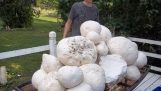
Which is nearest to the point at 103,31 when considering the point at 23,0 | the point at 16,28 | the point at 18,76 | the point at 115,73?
the point at 115,73

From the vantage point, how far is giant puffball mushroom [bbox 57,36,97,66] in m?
2.82

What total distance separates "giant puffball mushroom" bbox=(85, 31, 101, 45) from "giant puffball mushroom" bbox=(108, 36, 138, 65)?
0.82 feet

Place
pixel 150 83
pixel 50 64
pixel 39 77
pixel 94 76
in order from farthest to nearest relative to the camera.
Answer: pixel 150 83 → pixel 39 77 → pixel 50 64 → pixel 94 76

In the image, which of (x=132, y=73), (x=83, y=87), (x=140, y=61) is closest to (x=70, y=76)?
(x=83, y=87)

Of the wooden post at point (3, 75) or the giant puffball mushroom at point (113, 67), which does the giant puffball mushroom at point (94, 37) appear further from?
the wooden post at point (3, 75)

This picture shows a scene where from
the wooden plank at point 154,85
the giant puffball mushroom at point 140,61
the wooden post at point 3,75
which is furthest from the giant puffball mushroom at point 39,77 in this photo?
the wooden post at point 3,75

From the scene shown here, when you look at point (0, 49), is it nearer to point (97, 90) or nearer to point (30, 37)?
point (30, 37)

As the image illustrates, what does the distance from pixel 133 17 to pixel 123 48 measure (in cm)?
403

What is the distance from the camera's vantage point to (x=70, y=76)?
8.63 ft

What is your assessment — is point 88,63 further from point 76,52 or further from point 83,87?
point 83,87

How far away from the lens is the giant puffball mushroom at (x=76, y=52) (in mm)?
2824

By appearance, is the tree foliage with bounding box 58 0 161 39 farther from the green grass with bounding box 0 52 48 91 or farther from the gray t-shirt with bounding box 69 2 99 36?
the green grass with bounding box 0 52 48 91

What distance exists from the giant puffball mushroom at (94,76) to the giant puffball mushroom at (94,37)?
1.14ft

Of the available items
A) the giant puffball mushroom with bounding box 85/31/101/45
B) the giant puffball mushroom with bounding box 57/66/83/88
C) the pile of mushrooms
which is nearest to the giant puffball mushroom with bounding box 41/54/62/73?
the pile of mushrooms
